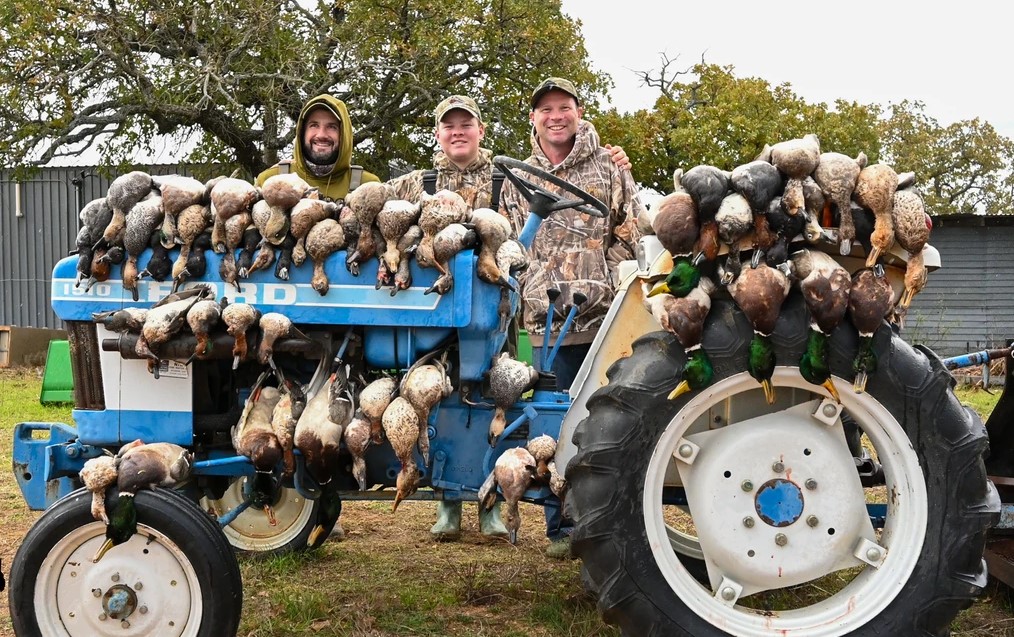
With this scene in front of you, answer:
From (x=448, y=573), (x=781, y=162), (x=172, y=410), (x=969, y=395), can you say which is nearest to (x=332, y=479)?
(x=172, y=410)

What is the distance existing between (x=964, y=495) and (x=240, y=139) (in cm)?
1285

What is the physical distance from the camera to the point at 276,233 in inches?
125

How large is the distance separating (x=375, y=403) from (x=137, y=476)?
77 cm

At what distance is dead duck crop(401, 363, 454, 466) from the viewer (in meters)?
3.15

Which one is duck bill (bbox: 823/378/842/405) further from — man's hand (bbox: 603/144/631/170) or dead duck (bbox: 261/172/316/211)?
man's hand (bbox: 603/144/631/170)

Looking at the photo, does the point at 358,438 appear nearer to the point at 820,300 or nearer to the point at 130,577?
the point at 130,577

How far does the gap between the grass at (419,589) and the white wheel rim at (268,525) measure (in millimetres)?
103

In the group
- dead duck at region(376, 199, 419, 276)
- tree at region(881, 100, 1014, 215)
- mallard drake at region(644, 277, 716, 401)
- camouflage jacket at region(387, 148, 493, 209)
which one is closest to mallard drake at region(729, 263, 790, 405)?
mallard drake at region(644, 277, 716, 401)

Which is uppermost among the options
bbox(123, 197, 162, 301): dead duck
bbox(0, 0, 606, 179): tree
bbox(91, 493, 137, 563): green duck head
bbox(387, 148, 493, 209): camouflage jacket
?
bbox(0, 0, 606, 179): tree

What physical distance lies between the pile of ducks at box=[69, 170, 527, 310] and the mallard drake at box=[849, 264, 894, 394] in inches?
44.3

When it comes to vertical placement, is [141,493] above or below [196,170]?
below

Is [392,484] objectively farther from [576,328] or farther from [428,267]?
[576,328]

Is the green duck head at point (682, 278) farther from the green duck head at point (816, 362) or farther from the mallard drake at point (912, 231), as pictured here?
the mallard drake at point (912, 231)

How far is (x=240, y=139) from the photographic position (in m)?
14.1
